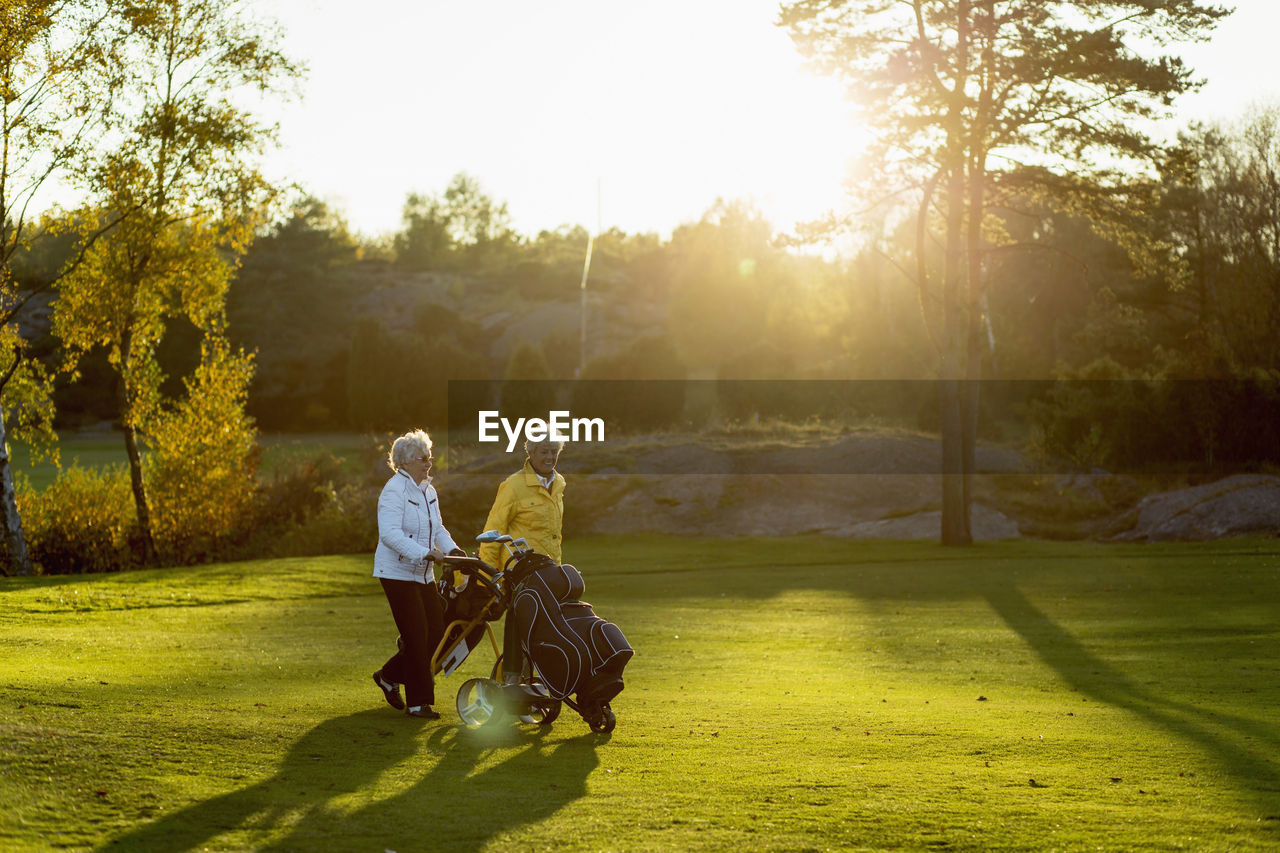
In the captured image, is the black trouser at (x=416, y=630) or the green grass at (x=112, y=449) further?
the green grass at (x=112, y=449)

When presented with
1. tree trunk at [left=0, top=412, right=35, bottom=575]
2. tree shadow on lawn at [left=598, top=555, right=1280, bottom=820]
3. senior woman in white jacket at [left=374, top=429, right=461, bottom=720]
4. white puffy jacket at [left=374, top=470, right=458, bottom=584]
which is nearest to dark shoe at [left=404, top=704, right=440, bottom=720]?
senior woman in white jacket at [left=374, top=429, right=461, bottom=720]

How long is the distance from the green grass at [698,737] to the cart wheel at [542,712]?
0.35 feet

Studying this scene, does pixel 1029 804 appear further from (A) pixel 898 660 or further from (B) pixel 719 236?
(B) pixel 719 236

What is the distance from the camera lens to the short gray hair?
8.80m

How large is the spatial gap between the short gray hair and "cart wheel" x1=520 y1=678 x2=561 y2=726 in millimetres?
1824

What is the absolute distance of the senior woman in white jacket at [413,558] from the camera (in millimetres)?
8711

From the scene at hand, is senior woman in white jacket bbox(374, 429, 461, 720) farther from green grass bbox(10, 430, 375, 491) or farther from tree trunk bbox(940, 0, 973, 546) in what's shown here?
green grass bbox(10, 430, 375, 491)

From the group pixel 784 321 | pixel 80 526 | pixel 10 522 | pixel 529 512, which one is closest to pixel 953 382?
pixel 10 522

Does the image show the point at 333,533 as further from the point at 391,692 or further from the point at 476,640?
the point at 476,640

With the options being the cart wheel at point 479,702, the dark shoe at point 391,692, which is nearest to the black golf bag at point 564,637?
the cart wheel at point 479,702

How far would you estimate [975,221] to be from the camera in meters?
29.1

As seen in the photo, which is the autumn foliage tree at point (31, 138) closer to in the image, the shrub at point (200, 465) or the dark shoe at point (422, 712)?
the shrub at point (200, 465)

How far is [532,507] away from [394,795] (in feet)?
9.54

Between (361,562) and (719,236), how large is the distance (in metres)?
48.8
